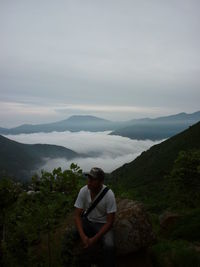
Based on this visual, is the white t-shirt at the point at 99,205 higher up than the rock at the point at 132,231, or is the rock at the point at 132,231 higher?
the white t-shirt at the point at 99,205

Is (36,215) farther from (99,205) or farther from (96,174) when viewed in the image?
(96,174)

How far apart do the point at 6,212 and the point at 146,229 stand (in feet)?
10.8

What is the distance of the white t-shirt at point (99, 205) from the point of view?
5.45 meters

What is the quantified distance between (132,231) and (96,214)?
101 cm

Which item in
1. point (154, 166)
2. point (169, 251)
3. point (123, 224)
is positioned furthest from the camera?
point (154, 166)

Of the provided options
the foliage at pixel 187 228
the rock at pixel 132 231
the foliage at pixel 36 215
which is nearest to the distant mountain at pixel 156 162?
the foliage at pixel 187 228

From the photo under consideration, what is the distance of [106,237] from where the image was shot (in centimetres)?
535

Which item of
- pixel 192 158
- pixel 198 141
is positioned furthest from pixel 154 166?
pixel 192 158

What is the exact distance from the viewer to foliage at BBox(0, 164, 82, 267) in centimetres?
492

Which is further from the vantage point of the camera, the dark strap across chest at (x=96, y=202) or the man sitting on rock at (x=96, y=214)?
the dark strap across chest at (x=96, y=202)

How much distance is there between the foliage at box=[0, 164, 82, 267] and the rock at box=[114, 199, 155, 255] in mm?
1498

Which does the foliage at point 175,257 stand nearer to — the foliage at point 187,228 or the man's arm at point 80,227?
the foliage at point 187,228

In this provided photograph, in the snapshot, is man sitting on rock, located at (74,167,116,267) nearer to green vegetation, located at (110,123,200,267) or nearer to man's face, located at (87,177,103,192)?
man's face, located at (87,177,103,192)

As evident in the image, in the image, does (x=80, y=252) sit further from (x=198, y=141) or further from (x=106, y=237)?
(x=198, y=141)
